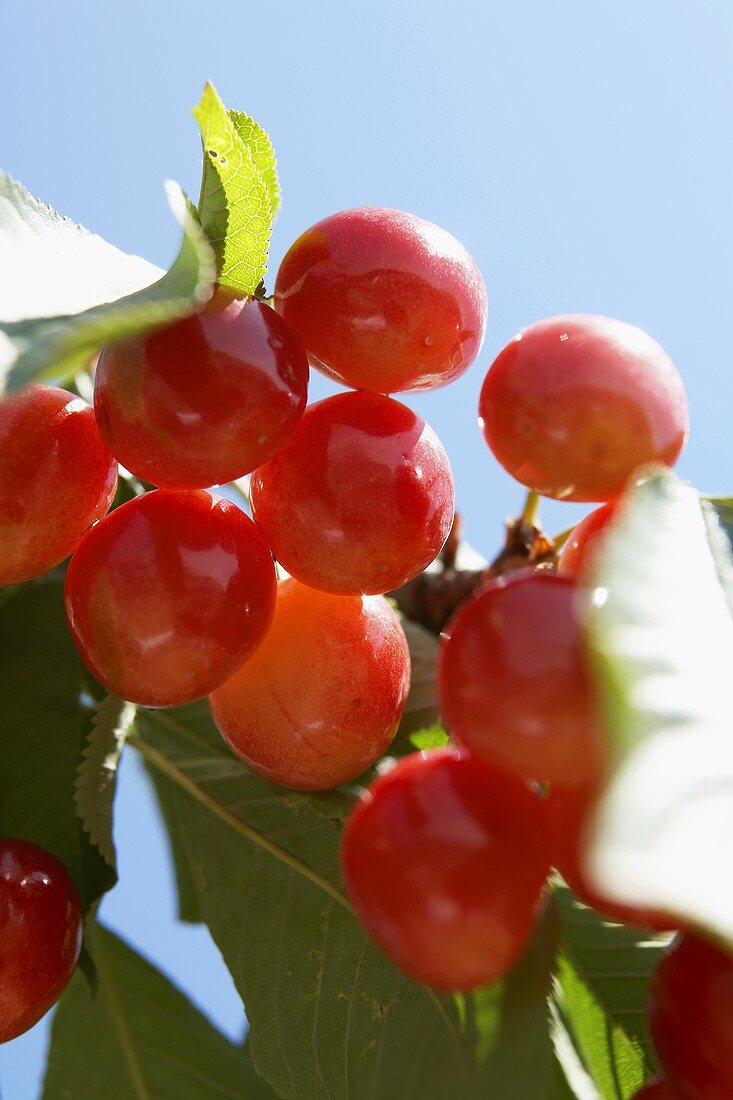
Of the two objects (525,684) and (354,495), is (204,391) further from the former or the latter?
(525,684)

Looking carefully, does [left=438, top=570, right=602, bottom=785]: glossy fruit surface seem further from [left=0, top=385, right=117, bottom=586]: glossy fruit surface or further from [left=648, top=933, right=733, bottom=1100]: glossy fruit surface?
[left=0, top=385, right=117, bottom=586]: glossy fruit surface

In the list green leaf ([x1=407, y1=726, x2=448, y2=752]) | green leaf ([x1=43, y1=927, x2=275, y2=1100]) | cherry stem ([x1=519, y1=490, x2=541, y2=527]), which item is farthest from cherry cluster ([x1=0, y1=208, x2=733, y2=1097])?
green leaf ([x1=43, y1=927, x2=275, y2=1100])

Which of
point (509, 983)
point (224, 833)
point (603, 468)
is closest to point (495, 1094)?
point (509, 983)

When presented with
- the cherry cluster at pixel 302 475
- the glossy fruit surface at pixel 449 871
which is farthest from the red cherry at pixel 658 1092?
the glossy fruit surface at pixel 449 871

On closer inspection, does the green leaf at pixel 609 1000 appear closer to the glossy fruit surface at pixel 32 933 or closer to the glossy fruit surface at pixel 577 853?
the glossy fruit surface at pixel 577 853

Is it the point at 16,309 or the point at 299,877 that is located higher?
the point at 16,309

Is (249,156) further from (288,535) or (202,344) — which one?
(288,535)
